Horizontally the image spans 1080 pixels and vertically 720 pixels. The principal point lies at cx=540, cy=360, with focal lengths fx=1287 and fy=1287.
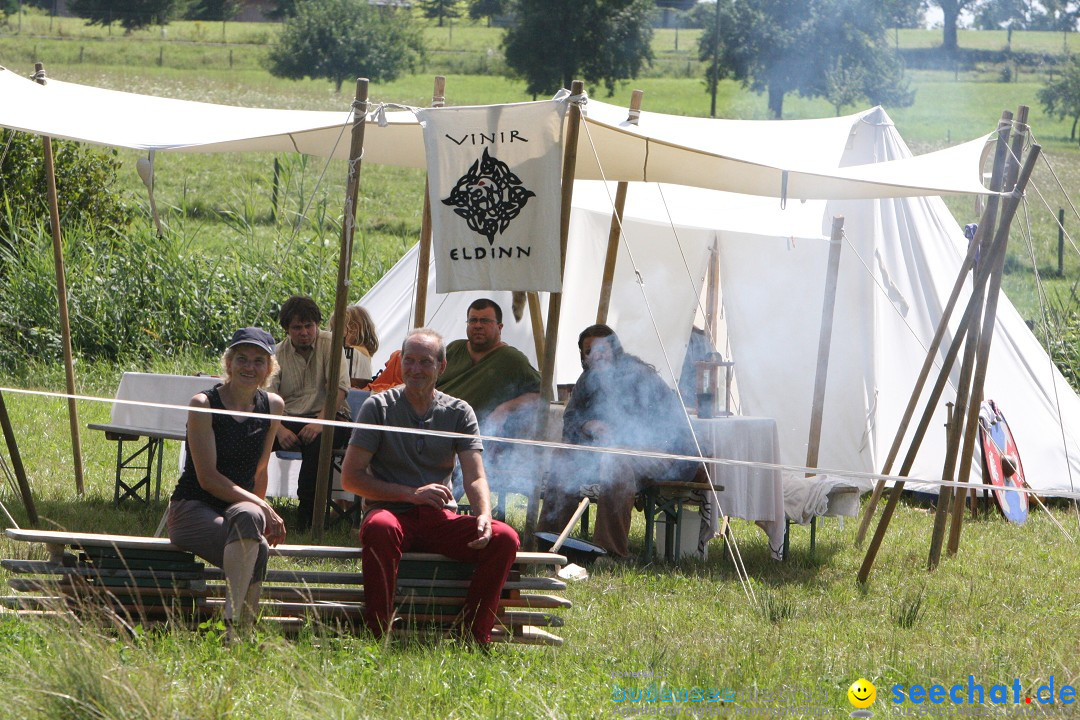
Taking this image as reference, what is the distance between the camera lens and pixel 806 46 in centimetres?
3166

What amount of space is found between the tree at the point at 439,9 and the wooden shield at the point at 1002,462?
51.0m

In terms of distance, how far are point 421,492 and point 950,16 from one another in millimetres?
51838

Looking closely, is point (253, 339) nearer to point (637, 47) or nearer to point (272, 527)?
point (272, 527)

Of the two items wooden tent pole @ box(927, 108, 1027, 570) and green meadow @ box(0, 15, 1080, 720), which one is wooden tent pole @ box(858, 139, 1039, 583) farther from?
green meadow @ box(0, 15, 1080, 720)

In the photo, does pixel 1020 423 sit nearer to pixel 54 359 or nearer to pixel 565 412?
pixel 565 412

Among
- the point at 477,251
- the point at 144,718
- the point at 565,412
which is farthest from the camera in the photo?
the point at 565,412

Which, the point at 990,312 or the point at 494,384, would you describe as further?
the point at 494,384

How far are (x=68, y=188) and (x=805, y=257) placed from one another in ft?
20.0

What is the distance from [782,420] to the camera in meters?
7.46

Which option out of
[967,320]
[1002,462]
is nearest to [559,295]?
[967,320]

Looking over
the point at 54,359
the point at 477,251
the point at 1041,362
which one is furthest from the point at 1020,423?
the point at 54,359

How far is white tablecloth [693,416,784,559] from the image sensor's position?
5512mm

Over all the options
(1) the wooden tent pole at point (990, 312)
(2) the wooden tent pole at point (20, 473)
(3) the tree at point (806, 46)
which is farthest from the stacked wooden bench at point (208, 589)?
(3) the tree at point (806, 46)

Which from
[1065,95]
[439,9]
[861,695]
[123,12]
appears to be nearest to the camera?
[861,695]
